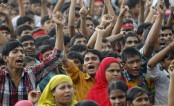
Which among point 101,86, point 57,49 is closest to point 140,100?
point 101,86

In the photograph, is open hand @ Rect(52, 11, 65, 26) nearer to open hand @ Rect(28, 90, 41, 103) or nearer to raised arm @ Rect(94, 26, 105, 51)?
open hand @ Rect(28, 90, 41, 103)

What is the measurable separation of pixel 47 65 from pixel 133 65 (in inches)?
43.6

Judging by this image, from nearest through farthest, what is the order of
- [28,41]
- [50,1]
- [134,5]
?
[28,41], [134,5], [50,1]

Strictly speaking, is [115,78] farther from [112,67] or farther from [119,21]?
[119,21]

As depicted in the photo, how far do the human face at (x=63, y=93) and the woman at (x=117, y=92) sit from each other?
0.44m

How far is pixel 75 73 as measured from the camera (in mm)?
9672

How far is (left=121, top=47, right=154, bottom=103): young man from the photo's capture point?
31.8ft

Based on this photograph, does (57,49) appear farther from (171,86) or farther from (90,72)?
(171,86)

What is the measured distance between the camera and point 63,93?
8.56 metres

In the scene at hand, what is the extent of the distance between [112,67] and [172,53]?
0.93 meters

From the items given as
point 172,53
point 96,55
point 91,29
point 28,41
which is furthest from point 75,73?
point 91,29

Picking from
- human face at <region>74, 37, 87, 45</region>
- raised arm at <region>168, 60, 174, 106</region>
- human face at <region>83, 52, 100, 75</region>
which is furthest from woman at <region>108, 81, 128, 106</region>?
human face at <region>74, 37, 87, 45</region>

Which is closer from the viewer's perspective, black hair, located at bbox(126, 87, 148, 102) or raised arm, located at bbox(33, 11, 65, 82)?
black hair, located at bbox(126, 87, 148, 102)

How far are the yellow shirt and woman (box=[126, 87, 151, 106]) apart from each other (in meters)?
1.26
